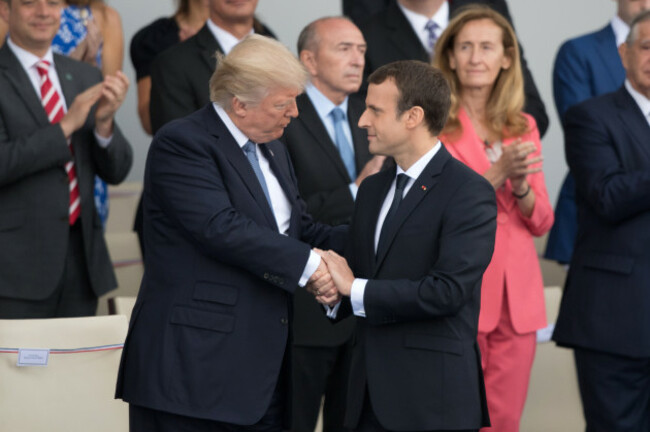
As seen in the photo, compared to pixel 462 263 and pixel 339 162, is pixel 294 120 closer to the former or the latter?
pixel 339 162

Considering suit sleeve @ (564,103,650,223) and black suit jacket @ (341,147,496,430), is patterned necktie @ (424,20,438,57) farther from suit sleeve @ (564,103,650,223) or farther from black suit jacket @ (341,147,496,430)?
black suit jacket @ (341,147,496,430)

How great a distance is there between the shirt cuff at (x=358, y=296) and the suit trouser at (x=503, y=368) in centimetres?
100

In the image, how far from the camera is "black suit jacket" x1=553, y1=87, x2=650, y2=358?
373 cm

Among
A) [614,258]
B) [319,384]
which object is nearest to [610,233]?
[614,258]

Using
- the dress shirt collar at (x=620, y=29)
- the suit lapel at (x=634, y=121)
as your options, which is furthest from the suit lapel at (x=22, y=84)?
the dress shirt collar at (x=620, y=29)

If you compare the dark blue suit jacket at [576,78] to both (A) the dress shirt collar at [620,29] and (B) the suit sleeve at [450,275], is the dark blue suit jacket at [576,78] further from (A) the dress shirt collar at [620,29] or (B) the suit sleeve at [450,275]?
(B) the suit sleeve at [450,275]

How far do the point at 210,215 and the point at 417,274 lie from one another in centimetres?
58

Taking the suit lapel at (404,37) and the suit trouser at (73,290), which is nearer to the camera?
the suit trouser at (73,290)

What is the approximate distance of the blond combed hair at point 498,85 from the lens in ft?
13.3

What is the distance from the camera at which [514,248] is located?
3.95 meters

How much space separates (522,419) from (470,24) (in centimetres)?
161

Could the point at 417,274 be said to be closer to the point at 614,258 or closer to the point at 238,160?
the point at 238,160

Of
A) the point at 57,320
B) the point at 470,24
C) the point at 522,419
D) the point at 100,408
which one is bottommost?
the point at 522,419

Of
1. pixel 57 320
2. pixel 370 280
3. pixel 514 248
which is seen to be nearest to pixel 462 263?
pixel 370 280
